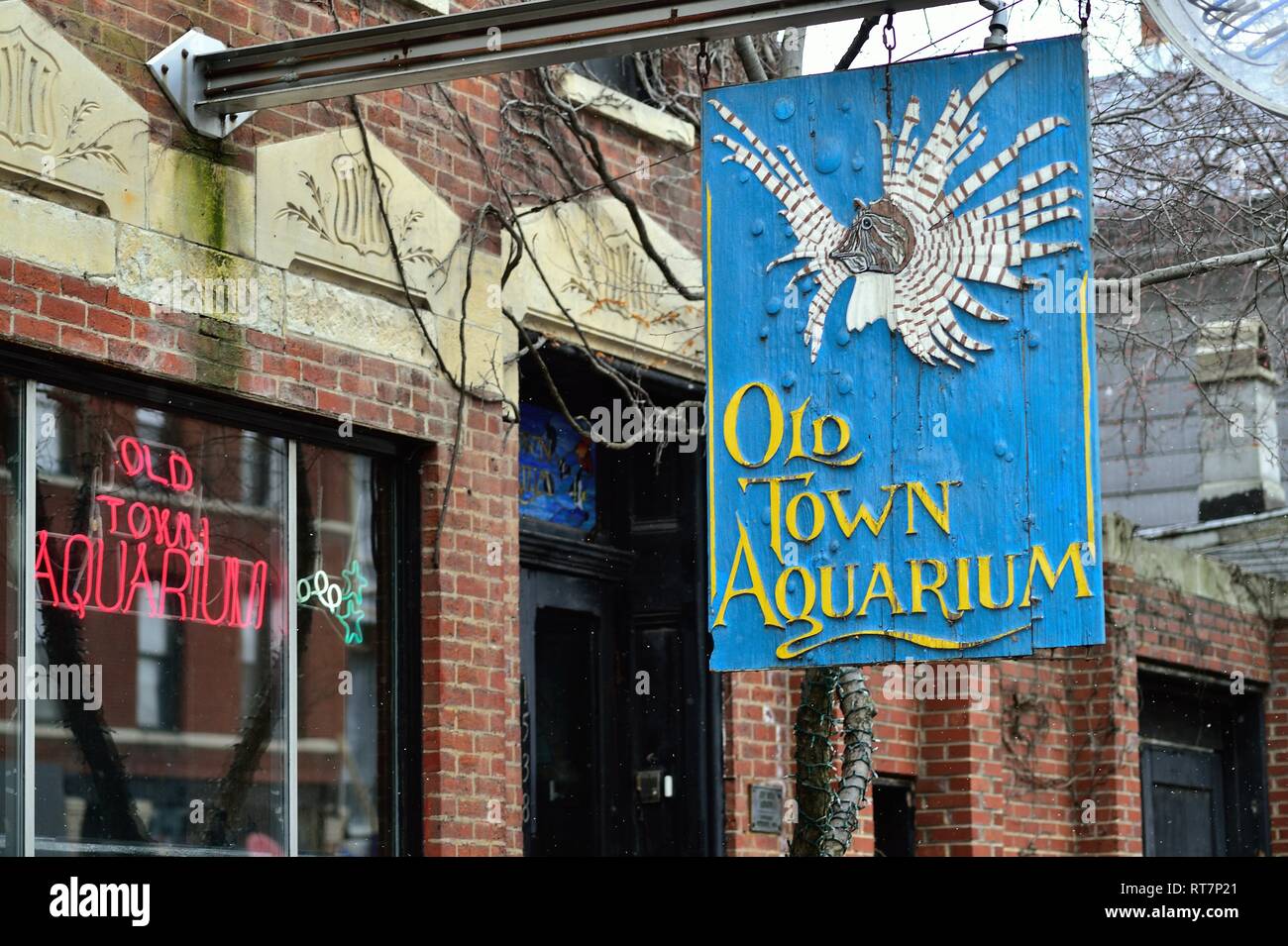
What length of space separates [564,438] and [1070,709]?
407 cm

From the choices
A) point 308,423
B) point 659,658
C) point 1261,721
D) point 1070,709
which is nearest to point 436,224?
point 308,423

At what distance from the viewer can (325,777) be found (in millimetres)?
7223

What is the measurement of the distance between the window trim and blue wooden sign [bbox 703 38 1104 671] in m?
1.76

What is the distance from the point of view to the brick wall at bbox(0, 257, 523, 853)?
6.84 m

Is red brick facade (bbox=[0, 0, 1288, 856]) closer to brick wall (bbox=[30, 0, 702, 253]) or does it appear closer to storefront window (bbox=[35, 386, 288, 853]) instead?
brick wall (bbox=[30, 0, 702, 253])

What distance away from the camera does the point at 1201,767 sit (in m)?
13.2

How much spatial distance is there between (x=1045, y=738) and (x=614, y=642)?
10.6 ft

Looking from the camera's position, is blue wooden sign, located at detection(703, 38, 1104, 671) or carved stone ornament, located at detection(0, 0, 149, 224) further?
carved stone ornament, located at detection(0, 0, 149, 224)

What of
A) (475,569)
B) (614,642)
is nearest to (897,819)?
(614,642)

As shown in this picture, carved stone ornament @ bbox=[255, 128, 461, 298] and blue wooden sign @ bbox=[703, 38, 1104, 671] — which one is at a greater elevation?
carved stone ornament @ bbox=[255, 128, 461, 298]

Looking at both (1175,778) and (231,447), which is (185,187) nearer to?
(231,447)

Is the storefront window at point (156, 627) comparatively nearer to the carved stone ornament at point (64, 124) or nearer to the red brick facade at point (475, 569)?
the red brick facade at point (475, 569)

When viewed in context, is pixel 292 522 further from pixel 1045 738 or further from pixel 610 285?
pixel 1045 738

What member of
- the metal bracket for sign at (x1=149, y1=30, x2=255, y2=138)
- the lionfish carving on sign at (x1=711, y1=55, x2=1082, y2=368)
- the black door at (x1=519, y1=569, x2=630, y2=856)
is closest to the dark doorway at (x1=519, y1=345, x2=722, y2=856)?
the black door at (x1=519, y1=569, x2=630, y2=856)
